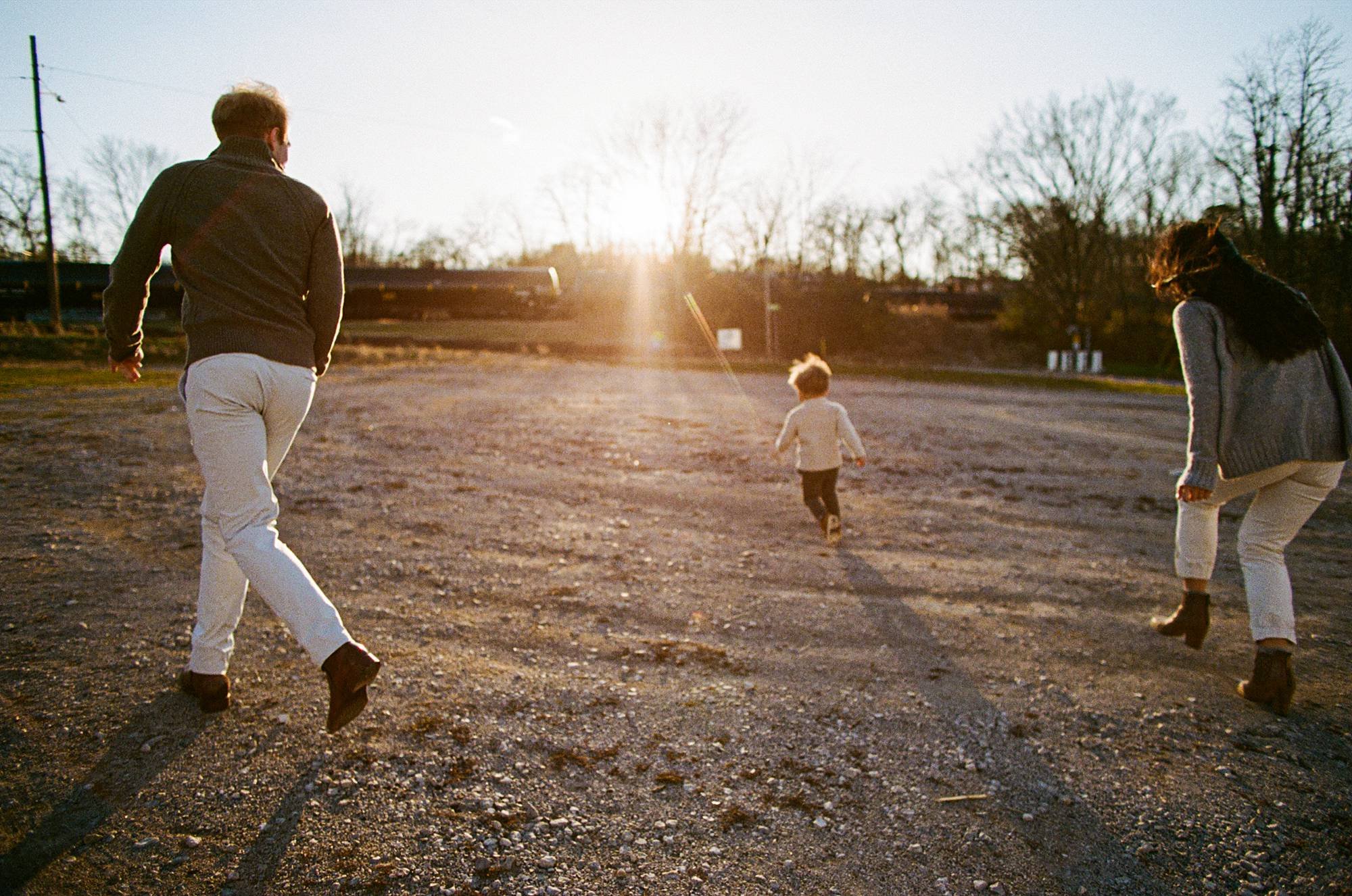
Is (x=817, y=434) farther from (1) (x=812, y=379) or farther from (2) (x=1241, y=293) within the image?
(2) (x=1241, y=293)

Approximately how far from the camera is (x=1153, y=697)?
336 cm

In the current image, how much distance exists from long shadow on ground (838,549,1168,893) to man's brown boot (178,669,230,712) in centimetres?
268

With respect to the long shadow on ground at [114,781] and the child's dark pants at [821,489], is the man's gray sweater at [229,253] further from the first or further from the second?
the child's dark pants at [821,489]

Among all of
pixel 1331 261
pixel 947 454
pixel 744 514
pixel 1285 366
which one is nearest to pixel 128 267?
pixel 1285 366

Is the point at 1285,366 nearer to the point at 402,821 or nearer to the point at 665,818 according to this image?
the point at 665,818

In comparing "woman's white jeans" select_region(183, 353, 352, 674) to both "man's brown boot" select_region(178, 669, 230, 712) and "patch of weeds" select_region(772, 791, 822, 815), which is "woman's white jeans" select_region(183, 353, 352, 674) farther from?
"patch of weeds" select_region(772, 791, 822, 815)

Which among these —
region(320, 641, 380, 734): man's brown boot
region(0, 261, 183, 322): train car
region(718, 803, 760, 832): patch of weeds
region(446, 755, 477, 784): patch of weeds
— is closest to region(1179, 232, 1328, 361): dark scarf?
region(718, 803, 760, 832): patch of weeds

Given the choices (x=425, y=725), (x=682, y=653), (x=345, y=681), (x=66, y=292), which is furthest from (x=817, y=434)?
(x=66, y=292)

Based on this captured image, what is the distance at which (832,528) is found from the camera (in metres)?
5.87

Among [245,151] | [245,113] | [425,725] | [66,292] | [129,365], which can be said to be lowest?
[425,725]

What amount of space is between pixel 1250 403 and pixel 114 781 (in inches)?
170

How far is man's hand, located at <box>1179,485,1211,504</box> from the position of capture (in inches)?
131

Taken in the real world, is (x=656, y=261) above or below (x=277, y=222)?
above

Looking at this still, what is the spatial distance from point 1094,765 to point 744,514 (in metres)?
3.94
